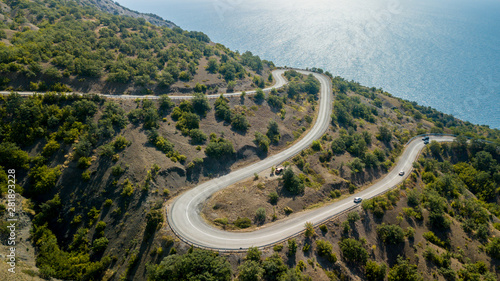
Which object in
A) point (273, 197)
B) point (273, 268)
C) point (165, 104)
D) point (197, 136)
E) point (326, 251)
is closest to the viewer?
point (273, 268)

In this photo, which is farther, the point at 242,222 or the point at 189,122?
the point at 189,122

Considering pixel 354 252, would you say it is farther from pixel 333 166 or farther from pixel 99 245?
pixel 99 245

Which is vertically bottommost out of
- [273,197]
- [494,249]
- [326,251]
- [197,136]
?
[326,251]

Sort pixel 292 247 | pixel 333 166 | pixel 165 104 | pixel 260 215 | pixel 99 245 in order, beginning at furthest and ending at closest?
pixel 165 104 < pixel 333 166 < pixel 260 215 < pixel 99 245 < pixel 292 247

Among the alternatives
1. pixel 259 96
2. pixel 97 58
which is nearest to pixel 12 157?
pixel 97 58

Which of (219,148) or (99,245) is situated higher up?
(219,148)

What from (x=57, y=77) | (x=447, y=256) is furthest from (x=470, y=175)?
(x=57, y=77)

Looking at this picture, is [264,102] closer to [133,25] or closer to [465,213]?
[465,213]

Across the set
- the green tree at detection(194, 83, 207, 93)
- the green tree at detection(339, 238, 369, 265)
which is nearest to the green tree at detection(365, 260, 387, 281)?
the green tree at detection(339, 238, 369, 265)
